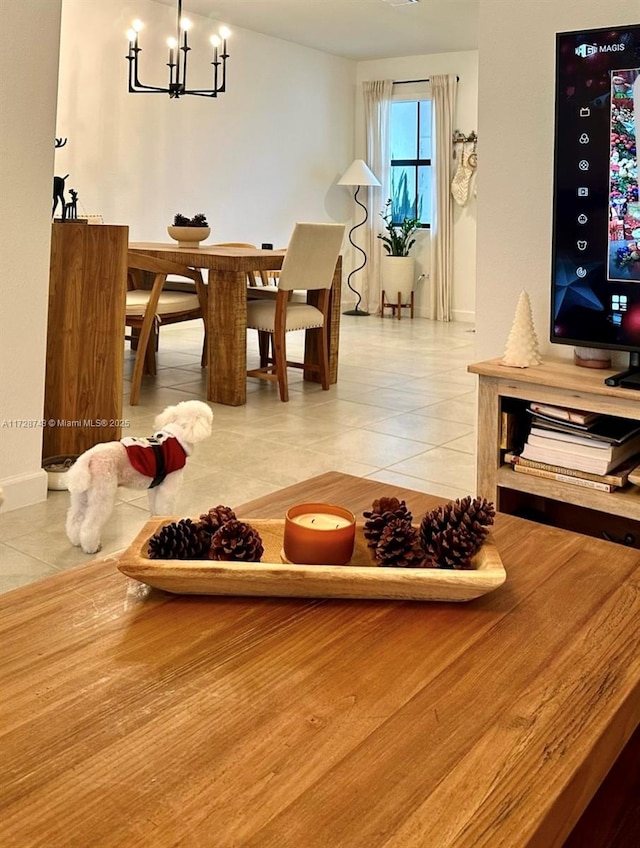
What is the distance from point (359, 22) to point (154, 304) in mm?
4032

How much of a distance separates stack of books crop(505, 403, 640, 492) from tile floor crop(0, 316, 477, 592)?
810mm

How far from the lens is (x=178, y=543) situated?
1089mm

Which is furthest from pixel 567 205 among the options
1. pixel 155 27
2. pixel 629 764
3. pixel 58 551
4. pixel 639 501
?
pixel 155 27

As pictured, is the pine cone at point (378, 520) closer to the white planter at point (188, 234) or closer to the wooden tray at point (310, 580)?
the wooden tray at point (310, 580)

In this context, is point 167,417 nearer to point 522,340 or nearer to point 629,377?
Answer: point 522,340

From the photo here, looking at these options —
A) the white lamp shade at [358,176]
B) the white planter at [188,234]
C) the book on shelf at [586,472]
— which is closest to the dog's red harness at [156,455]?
the book on shelf at [586,472]

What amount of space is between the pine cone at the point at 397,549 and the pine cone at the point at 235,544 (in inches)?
6.4

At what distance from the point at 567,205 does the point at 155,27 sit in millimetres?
5495

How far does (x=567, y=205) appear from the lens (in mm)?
2199

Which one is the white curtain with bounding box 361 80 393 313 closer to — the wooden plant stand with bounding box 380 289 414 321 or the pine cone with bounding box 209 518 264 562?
the wooden plant stand with bounding box 380 289 414 321

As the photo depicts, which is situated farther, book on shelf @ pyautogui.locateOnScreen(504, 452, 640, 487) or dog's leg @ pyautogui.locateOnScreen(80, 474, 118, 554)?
dog's leg @ pyautogui.locateOnScreen(80, 474, 118, 554)

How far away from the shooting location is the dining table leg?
4254 mm

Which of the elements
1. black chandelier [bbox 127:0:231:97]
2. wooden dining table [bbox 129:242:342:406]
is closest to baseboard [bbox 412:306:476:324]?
black chandelier [bbox 127:0:231:97]

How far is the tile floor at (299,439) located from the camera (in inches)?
103
